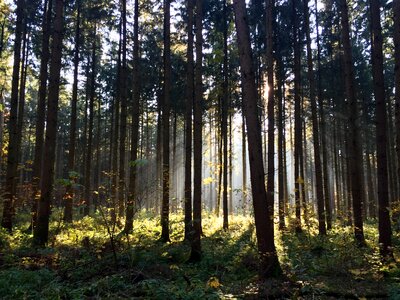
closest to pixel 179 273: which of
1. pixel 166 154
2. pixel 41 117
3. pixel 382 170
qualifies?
pixel 166 154

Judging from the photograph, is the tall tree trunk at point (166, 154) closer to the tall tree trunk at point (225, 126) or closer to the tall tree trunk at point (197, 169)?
the tall tree trunk at point (197, 169)

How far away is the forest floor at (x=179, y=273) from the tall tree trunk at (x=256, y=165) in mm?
516

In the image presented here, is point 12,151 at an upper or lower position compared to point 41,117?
lower

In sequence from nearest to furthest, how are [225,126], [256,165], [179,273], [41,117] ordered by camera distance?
[256,165] < [179,273] < [41,117] < [225,126]

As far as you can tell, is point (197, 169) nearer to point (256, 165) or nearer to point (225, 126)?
point (256, 165)

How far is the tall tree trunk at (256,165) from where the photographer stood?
7.35 metres

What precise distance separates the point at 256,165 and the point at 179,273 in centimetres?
339

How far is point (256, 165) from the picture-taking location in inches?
296

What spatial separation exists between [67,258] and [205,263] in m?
3.76

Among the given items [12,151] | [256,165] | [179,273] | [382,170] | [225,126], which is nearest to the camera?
[256,165]

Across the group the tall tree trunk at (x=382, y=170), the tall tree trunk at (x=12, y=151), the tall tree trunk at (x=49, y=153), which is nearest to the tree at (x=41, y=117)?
the tall tree trunk at (x=12, y=151)

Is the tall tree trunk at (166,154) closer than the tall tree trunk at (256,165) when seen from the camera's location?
No

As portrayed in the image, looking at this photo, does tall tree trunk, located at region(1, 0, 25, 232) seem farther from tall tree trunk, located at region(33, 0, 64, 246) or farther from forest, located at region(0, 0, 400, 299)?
tall tree trunk, located at region(33, 0, 64, 246)

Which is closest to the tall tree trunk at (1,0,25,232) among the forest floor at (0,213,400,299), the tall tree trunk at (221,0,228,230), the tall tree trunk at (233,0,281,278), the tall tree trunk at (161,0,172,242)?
the forest floor at (0,213,400,299)
